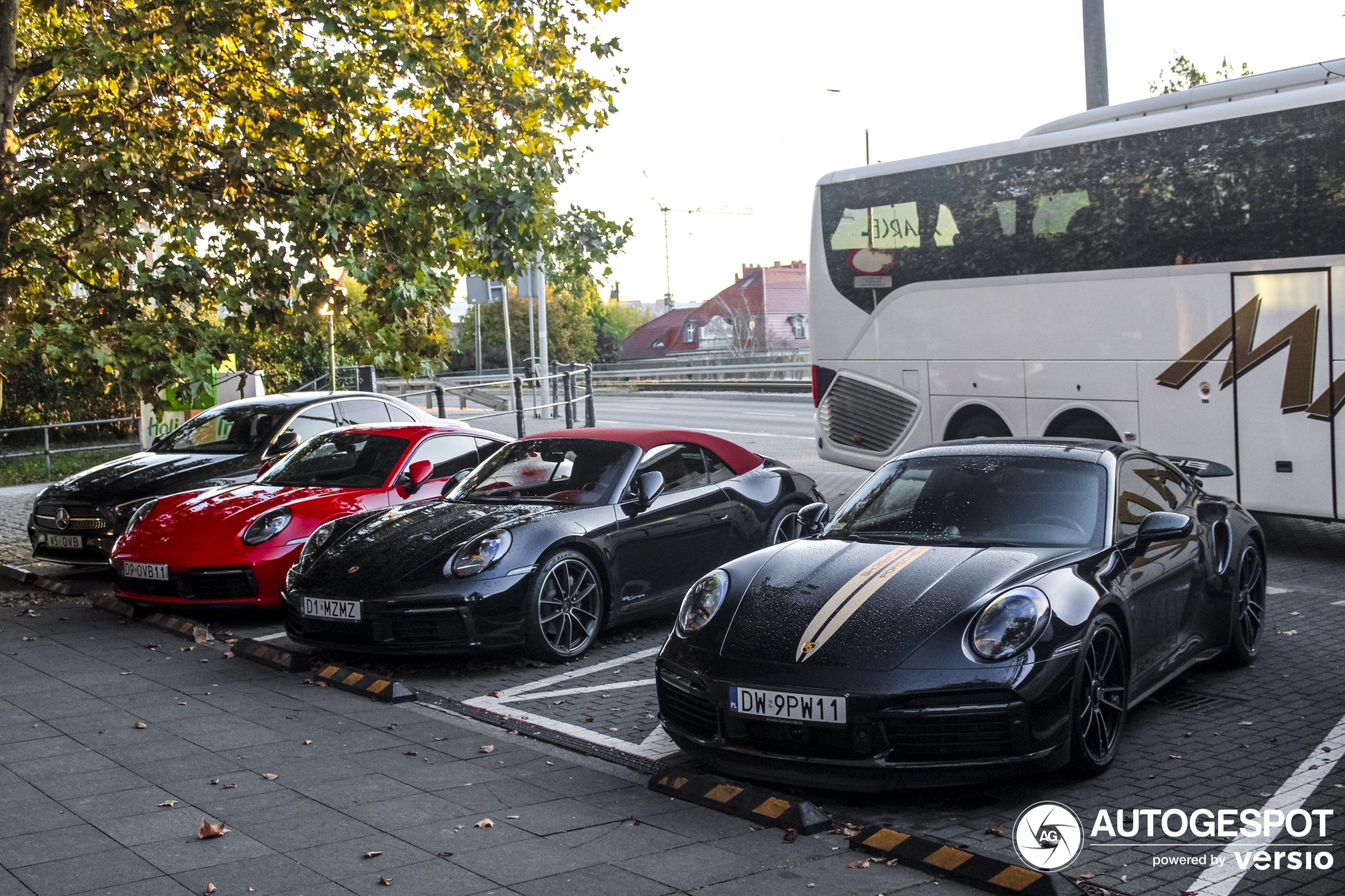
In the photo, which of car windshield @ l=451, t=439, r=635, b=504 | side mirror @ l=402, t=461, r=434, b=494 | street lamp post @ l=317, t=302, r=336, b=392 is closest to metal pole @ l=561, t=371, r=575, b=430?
street lamp post @ l=317, t=302, r=336, b=392

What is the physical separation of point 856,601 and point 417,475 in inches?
205

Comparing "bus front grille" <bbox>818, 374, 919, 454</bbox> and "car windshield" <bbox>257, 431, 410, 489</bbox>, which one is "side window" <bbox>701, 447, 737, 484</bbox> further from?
"bus front grille" <bbox>818, 374, 919, 454</bbox>

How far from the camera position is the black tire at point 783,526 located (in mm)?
9016

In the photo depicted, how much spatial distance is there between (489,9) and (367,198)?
9.06 feet

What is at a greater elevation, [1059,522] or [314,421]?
[314,421]

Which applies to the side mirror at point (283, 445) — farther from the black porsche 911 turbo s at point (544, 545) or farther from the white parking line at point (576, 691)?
the white parking line at point (576, 691)

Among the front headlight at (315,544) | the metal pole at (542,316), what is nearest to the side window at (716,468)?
the front headlight at (315,544)

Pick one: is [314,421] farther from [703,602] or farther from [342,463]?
[703,602]

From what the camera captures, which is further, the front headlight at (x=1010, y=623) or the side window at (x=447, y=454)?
the side window at (x=447, y=454)

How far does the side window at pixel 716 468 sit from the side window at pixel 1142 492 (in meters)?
3.11

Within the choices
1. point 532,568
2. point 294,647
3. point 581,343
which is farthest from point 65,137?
point 581,343

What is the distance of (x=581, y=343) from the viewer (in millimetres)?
74875

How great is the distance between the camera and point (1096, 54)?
52.5ft

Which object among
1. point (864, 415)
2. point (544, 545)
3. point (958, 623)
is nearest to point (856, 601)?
point (958, 623)
